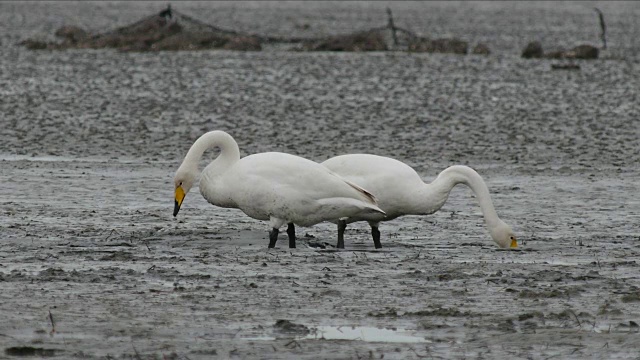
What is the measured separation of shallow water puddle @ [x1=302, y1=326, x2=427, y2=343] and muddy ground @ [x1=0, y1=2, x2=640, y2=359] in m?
0.02

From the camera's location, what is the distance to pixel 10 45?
40562 millimetres

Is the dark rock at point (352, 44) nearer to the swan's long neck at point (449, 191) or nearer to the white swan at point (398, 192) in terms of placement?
the swan's long neck at point (449, 191)

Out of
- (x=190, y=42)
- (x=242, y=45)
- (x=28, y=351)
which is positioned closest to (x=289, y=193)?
(x=28, y=351)

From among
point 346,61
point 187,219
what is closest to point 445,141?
point 187,219

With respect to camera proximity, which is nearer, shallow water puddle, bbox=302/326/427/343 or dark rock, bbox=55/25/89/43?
shallow water puddle, bbox=302/326/427/343

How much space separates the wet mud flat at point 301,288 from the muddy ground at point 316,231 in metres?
0.02

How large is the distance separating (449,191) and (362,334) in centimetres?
359

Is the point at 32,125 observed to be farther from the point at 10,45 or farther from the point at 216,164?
the point at 10,45

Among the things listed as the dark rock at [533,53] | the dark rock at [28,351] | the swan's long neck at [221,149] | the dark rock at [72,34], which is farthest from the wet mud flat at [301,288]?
the dark rock at [72,34]

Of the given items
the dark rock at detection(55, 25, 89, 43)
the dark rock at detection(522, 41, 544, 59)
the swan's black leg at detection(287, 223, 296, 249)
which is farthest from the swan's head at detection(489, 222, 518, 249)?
the dark rock at detection(55, 25, 89, 43)

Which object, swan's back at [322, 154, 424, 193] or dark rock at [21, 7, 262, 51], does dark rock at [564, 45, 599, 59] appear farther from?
swan's back at [322, 154, 424, 193]

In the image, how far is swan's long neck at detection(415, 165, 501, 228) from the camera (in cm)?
1082

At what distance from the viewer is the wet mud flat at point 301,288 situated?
7277 millimetres

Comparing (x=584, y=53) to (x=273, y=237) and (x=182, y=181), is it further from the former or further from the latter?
(x=273, y=237)
